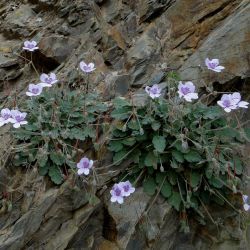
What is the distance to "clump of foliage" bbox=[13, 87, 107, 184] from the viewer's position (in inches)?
130

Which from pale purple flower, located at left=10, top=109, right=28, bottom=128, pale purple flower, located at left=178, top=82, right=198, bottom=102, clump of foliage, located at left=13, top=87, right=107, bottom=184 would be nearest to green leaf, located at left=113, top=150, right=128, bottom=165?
clump of foliage, located at left=13, top=87, right=107, bottom=184

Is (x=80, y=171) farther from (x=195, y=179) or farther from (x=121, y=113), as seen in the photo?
(x=195, y=179)

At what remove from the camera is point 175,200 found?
3.45 metres

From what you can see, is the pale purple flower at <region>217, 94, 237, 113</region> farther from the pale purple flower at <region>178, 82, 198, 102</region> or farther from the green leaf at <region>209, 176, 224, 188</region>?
the green leaf at <region>209, 176, 224, 188</region>

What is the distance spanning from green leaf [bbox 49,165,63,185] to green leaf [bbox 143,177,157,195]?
0.64m

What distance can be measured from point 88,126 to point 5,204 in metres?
0.85

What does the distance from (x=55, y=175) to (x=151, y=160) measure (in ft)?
2.35

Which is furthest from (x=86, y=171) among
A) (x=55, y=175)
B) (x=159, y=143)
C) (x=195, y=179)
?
(x=195, y=179)

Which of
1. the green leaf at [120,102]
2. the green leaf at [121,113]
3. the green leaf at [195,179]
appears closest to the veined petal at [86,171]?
the green leaf at [121,113]

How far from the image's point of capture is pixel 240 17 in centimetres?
395

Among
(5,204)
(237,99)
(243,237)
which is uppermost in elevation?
(5,204)

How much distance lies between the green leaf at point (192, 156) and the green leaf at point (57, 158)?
2.98 feet

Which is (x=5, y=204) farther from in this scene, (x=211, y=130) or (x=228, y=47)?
(x=228, y=47)

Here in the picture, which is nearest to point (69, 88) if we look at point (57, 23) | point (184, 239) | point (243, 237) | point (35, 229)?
point (57, 23)
